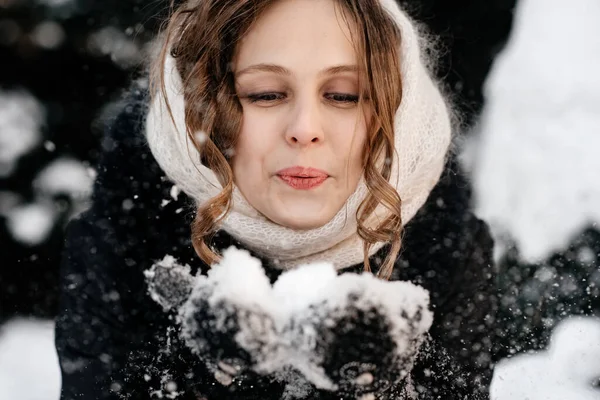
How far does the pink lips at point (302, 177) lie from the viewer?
3.26ft

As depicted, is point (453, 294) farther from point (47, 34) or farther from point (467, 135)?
point (47, 34)

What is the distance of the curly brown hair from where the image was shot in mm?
1014

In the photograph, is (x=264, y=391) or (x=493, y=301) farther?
(x=493, y=301)

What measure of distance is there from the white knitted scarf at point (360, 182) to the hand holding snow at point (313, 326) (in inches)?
10.0

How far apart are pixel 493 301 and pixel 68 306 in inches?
31.1

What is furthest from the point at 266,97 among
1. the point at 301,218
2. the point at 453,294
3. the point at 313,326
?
the point at 453,294

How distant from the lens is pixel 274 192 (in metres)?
1.02

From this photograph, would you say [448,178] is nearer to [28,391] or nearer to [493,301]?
[493,301]

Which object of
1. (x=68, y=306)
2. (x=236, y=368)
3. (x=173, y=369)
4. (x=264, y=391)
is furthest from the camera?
(x=68, y=306)

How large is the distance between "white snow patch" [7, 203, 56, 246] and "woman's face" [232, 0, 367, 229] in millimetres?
871

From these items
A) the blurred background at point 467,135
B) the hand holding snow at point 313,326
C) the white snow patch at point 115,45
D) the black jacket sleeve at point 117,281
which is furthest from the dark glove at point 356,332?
the white snow patch at point 115,45

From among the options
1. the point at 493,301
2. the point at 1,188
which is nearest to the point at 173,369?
the point at 493,301

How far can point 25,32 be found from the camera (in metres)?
1.67

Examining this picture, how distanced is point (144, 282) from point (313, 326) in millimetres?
517
